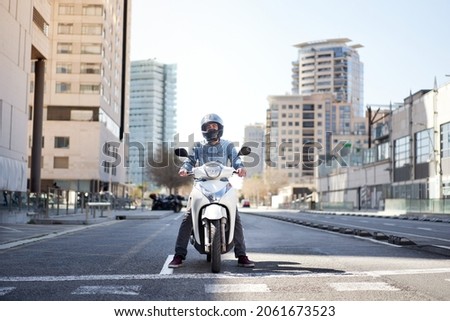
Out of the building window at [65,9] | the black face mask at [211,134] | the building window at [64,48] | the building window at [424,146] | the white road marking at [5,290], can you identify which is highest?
the building window at [65,9]

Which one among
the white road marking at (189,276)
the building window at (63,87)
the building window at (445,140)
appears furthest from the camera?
the building window at (63,87)

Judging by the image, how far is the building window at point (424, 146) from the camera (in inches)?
2205

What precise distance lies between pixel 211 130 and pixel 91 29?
208 feet

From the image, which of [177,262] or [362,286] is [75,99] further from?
[362,286]

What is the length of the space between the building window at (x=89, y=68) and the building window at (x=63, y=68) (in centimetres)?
128

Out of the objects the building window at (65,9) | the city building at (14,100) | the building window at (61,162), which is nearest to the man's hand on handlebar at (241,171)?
the city building at (14,100)

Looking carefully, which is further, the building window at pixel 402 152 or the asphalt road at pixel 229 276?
the building window at pixel 402 152

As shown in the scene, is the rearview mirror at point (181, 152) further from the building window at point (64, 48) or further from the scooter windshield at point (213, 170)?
the building window at point (64, 48)

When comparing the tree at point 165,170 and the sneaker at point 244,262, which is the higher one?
the tree at point 165,170

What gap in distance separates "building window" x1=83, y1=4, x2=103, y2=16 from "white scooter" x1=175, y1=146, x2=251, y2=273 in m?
63.7


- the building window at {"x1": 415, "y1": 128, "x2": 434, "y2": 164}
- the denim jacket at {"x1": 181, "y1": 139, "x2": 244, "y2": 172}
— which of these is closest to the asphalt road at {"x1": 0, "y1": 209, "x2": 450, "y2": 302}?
the denim jacket at {"x1": 181, "y1": 139, "x2": 244, "y2": 172}

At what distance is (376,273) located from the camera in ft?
22.4

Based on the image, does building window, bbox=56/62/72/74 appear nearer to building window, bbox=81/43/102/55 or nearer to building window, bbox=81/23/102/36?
building window, bbox=81/43/102/55
